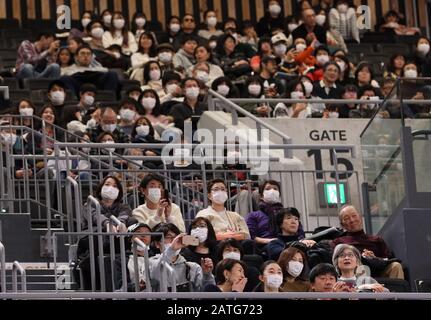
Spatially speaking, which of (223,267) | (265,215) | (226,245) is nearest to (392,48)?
(265,215)

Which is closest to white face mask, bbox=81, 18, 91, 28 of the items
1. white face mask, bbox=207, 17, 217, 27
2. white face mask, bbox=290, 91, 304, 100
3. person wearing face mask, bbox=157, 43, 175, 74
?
person wearing face mask, bbox=157, 43, 175, 74

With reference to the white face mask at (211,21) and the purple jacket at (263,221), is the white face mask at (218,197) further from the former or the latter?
the white face mask at (211,21)

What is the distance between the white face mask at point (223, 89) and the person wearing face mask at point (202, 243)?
6561 millimetres

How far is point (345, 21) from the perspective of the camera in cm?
3453

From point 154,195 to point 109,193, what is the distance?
1.76 ft

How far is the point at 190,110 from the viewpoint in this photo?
29000 mm

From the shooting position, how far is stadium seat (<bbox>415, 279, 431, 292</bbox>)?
2250cm

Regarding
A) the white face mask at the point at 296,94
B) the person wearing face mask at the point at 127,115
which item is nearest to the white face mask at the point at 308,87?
the white face mask at the point at 296,94

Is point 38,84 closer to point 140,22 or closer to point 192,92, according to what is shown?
point 192,92
